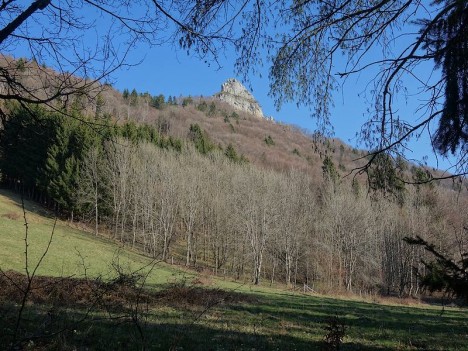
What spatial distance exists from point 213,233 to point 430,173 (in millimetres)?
44558

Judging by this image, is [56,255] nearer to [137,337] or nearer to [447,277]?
[137,337]

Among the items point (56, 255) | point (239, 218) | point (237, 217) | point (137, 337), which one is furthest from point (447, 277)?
point (237, 217)

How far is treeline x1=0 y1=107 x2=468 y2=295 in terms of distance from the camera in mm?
45656

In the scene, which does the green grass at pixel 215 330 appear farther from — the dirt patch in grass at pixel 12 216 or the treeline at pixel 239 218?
the treeline at pixel 239 218

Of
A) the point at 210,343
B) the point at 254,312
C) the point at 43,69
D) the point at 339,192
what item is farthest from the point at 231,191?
the point at 43,69

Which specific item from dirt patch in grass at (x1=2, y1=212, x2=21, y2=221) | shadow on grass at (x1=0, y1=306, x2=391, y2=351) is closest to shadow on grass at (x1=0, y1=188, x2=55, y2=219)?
dirt patch in grass at (x1=2, y1=212, x2=21, y2=221)

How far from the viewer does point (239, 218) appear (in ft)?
149

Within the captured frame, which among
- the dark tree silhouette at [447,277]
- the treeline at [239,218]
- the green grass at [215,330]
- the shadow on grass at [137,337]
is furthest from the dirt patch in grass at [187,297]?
A: the treeline at [239,218]

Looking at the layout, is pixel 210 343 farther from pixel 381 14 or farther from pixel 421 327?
pixel 421 327

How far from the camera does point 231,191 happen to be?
50.8 m

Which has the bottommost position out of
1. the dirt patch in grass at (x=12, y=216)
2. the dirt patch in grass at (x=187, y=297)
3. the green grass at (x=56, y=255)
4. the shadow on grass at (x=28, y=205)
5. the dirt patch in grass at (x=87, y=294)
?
the green grass at (x=56, y=255)

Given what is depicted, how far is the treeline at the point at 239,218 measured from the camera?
45656 mm

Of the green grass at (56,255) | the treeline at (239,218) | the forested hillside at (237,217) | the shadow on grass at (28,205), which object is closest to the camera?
the green grass at (56,255)

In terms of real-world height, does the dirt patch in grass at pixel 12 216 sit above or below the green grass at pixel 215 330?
above
